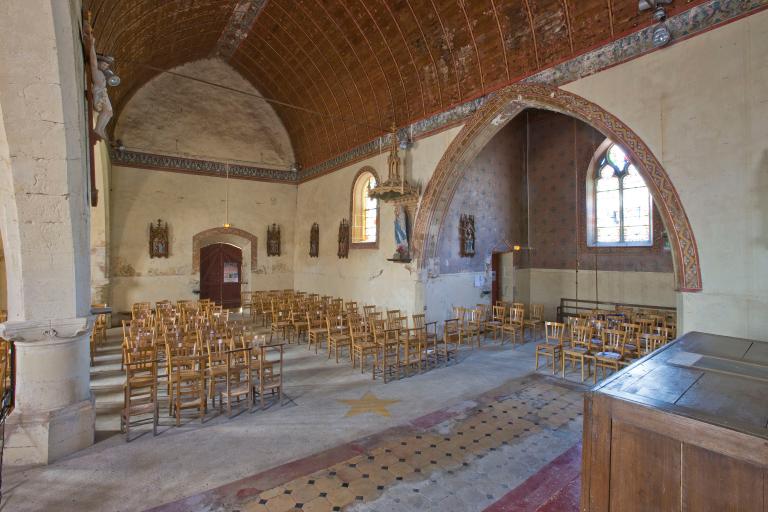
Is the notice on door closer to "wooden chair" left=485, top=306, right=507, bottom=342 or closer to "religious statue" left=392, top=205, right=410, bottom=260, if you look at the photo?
"religious statue" left=392, top=205, right=410, bottom=260

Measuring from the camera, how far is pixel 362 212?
13992 mm

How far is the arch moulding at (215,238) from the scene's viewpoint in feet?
50.1

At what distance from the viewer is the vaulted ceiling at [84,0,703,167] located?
7.75 meters

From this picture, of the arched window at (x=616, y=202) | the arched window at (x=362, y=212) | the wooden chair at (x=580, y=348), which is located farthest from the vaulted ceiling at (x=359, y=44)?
the wooden chair at (x=580, y=348)

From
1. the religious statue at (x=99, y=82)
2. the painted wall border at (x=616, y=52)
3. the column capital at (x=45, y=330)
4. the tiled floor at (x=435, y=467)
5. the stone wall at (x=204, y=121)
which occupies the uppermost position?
the stone wall at (x=204, y=121)

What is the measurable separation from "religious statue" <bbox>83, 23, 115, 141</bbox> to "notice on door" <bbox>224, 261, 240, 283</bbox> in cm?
1140

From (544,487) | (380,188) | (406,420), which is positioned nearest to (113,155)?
(380,188)

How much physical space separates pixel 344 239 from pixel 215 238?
577cm

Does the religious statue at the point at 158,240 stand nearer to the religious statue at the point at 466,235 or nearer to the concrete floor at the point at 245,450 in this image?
the concrete floor at the point at 245,450

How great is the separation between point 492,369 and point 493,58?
6.93 m

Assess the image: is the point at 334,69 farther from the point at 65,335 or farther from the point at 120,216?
the point at 65,335

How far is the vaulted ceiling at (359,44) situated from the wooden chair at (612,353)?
5.54 metres

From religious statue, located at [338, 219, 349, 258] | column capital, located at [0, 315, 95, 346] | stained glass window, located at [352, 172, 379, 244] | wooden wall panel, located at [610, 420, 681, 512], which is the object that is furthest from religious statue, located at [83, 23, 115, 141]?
religious statue, located at [338, 219, 349, 258]

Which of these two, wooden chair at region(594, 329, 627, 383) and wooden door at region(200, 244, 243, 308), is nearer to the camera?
wooden chair at region(594, 329, 627, 383)
